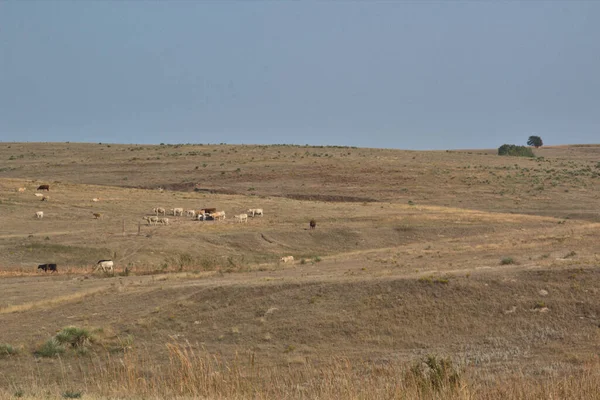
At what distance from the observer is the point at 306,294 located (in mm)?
25578

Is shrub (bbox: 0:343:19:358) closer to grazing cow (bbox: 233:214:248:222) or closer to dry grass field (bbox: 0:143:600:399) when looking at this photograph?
dry grass field (bbox: 0:143:600:399)

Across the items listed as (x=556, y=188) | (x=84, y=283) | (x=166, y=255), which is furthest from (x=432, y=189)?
(x=84, y=283)

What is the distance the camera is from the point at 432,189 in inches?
3425

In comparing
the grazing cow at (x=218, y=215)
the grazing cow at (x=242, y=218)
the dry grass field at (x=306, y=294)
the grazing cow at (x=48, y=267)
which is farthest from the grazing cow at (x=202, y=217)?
the grazing cow at (x=48, y=267)

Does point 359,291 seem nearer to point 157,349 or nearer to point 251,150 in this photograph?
point 157,349

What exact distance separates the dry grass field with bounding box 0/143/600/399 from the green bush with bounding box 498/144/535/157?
57.1 meters

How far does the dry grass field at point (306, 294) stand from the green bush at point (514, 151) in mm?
57137

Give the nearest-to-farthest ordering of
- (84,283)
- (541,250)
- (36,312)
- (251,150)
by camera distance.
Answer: (36,312)
(84,283)
(541,250)
(251,150)

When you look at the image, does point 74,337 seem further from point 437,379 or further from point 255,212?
point 255,212

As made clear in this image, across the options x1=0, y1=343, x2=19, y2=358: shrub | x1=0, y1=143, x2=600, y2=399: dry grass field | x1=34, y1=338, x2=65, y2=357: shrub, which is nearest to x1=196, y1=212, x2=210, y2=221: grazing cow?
x1=0, y1=143, x2=600, y2=399: dry grass field

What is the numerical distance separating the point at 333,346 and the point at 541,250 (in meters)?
20.6

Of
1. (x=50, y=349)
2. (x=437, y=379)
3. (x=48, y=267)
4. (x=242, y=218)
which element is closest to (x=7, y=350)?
(x=50, y=349)

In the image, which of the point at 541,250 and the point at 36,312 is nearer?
the point at 36,312

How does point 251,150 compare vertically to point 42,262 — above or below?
above
